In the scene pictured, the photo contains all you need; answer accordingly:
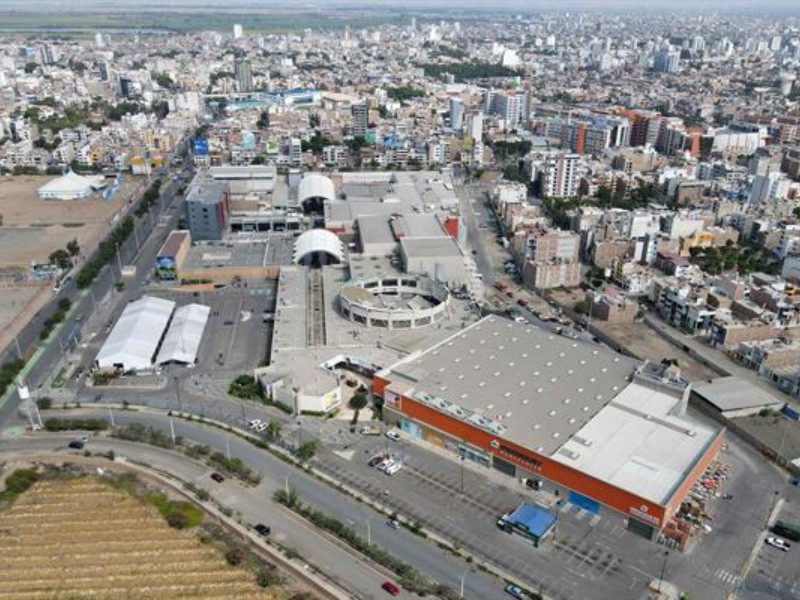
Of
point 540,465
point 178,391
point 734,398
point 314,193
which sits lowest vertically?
point 178,391

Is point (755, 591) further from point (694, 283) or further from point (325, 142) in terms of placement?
point (325, 142)

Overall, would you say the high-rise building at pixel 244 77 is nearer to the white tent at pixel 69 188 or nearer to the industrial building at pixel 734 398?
the white tent at pixel 69 188

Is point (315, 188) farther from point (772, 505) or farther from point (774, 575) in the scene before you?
point (774, 575)

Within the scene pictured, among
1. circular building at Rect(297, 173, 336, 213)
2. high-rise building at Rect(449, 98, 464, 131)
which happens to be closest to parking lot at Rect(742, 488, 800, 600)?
circular building at Rect(297, 173, 336, 213)

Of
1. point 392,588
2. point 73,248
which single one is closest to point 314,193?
point 73,248

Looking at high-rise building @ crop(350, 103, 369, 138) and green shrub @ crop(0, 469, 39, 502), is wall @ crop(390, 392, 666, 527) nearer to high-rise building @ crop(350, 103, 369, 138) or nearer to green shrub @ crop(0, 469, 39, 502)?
green shrub @ crop(0, 469, 39, 502)

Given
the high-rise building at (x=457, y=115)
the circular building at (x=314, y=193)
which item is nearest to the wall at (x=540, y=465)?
the circular building at (x=314, y=193)
